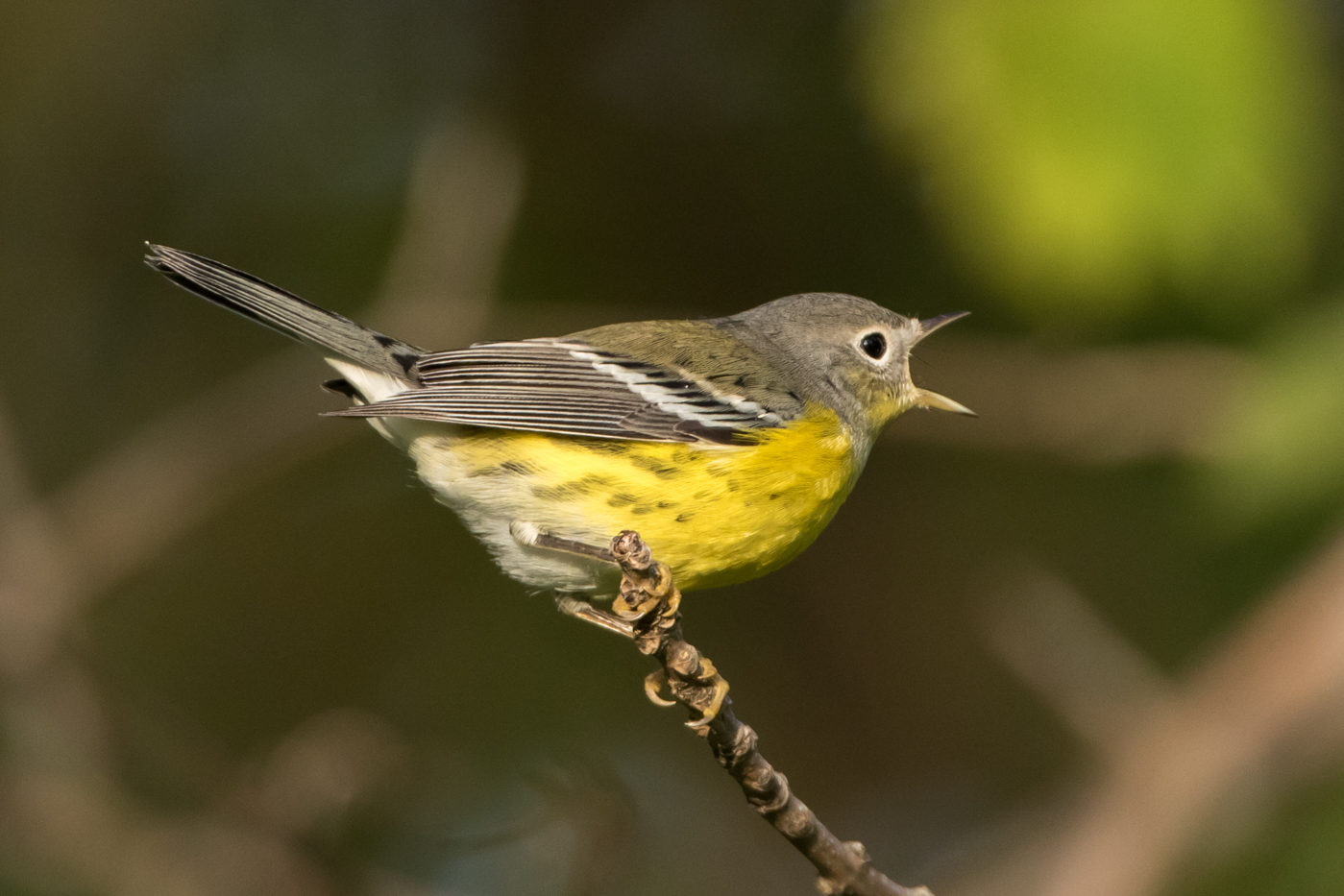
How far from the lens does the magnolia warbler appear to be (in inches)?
125

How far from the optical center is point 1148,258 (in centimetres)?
346

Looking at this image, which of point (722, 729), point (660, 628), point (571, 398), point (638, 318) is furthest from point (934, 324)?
point (722, 729)

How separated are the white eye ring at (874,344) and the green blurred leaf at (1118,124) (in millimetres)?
642

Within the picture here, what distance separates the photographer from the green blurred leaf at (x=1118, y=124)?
3.12 metres

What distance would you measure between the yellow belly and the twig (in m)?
0.53

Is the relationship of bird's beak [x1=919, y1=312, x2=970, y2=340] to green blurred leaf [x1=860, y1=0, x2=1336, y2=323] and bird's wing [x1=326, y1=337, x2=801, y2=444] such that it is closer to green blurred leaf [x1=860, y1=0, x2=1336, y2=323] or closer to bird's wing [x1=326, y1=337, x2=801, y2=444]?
green blurred leaf [x1=860, y1=0, x2=1336, y2=323]

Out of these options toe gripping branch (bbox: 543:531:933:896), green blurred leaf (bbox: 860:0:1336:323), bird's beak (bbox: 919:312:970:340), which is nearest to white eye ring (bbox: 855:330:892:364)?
bird's beak (bbox: 919:312:970:340)

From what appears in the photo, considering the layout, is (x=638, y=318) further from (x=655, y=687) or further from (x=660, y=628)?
(x=660, y=628)

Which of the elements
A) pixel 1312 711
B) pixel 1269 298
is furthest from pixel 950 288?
pixel 1312 711

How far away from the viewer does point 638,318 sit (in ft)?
16.9

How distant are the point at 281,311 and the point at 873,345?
1.94 meters

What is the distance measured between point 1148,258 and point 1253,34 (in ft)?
2.07

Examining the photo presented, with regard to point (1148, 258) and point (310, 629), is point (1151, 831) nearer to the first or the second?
point (1148, 258)

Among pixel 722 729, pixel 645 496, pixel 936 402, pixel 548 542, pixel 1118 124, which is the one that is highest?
pixel 1118 124
